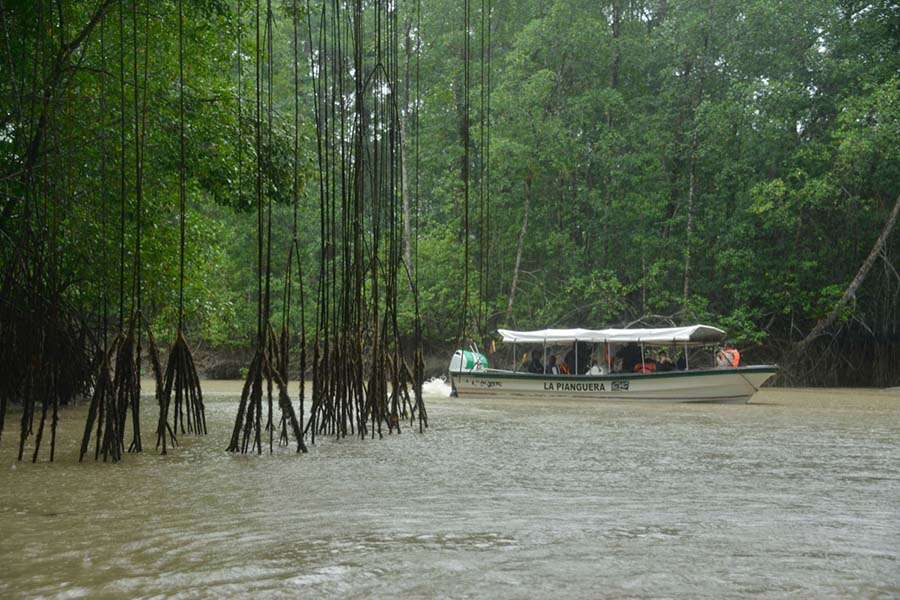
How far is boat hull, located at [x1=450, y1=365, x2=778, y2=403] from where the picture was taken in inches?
646

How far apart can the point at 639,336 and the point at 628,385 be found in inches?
38.8

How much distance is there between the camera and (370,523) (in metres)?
4.06

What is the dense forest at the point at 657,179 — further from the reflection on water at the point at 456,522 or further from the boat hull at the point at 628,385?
the reflection on water at the point at 456,522

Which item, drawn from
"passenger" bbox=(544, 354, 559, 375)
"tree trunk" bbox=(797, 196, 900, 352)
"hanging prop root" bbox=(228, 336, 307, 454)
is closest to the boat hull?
"passenger" bbox=(544, 354, 559, 375)

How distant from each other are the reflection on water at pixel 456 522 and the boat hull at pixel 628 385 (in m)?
8.71

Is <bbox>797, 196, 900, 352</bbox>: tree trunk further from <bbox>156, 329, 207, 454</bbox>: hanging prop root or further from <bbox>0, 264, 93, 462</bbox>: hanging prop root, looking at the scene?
<bbox>156, 329, 207, 454</bbox>: hanging prop root

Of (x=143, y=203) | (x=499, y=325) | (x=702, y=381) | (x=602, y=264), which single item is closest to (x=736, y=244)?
(x=602, y=264)

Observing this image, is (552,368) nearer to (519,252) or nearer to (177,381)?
(519,252)

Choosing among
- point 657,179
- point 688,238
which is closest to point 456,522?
point 688,238

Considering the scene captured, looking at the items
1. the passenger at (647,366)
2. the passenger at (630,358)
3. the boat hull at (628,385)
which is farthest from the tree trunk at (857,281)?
the passenger at (630,358)

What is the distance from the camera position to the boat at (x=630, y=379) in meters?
16.5

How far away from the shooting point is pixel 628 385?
17266 mm

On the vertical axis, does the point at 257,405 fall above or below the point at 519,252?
Answer: below

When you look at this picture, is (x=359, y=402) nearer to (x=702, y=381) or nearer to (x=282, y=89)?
(x=702, y=381)
